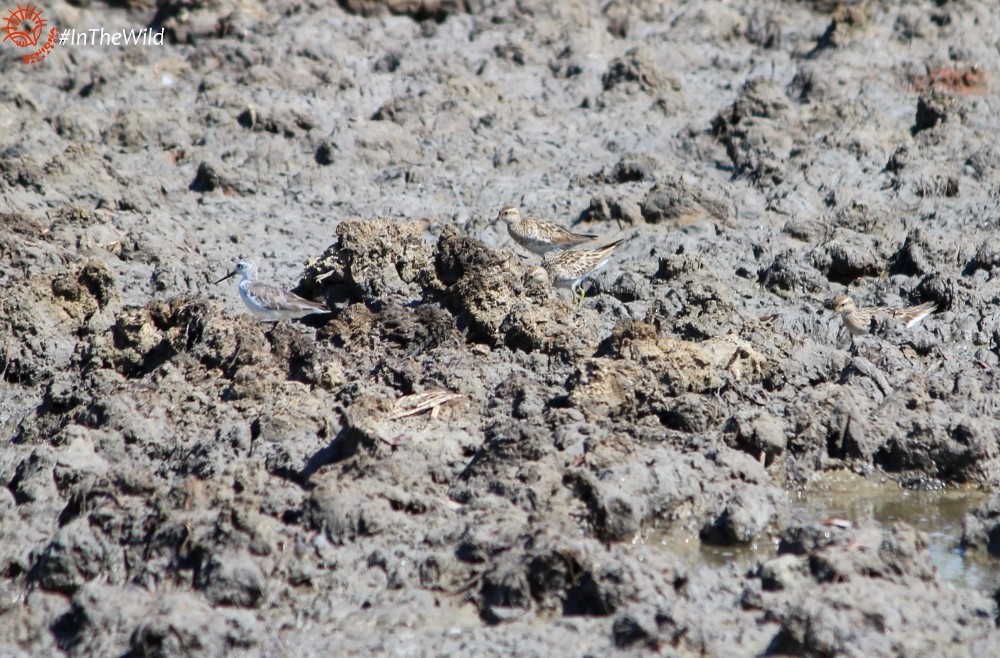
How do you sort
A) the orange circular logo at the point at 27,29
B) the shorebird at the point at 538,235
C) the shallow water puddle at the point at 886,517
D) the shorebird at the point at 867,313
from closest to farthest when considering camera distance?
1. the shallow water puddle at the point at 886,517
2. the shorebird at the point at 867,313
3. the shorebird at the point at 538,235
4. the orange circular logo at the point at 27,29

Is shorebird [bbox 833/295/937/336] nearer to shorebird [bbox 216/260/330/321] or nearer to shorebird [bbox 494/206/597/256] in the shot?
shorebird [bbox 494/206/597/256]

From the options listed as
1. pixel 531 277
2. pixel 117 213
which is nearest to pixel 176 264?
pixel 117 213

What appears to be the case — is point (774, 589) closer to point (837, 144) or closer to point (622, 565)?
point (622, 565)

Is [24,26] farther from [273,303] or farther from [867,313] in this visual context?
[867,313]

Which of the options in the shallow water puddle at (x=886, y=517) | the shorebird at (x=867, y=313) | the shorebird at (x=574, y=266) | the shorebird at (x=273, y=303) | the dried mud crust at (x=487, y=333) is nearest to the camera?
the dried mud crust at (x=487, y=333)

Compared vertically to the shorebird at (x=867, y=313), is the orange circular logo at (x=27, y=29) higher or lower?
lower

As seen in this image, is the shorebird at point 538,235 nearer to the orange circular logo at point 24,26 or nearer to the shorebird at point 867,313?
the shorebird at point 867,313

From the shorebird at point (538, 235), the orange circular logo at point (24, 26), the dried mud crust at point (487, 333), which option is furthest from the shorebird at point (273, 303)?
the orange circular logo at point (24, 26)

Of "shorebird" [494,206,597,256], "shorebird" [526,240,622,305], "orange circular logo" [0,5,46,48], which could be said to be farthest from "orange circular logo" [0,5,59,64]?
"shorebird" [526,240,622,305]
